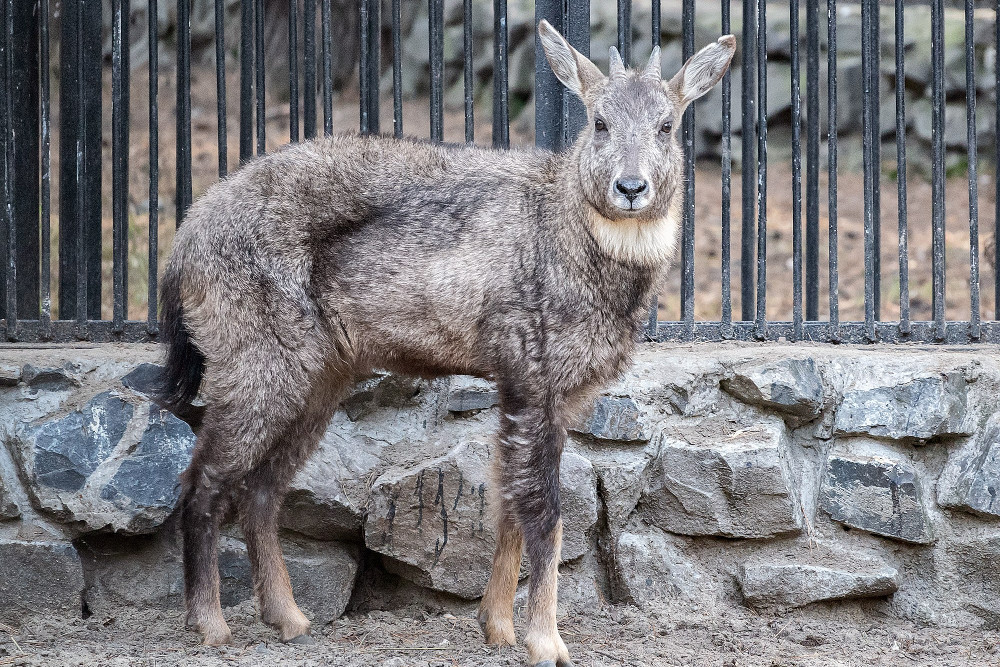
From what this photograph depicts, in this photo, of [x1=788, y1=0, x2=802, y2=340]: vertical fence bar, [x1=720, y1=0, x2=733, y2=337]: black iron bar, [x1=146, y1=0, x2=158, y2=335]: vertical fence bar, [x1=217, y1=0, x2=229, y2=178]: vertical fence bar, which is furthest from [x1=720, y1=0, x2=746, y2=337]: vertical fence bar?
[x1=146, y1=0, x2=158, y2=335]: vertical fence bar

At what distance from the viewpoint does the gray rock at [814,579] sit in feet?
14.4

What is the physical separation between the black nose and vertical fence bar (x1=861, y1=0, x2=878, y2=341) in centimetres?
141

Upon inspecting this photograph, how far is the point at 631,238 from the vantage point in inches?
160

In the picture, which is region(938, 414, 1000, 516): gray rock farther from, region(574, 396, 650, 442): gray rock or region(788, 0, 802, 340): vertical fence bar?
region(574, 396, 650, 442): gray rock

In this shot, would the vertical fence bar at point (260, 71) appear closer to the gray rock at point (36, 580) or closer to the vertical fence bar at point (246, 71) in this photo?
the vertical fence bar at point (246, 71)

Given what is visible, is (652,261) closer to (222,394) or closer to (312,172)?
(312,172)

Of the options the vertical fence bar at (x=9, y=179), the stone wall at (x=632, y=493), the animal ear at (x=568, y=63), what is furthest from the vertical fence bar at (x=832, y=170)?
the vertical fence bar at (x=9, y=179)

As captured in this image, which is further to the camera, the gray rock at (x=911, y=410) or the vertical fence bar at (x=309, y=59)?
the vertical fence bar at (x=309, y=59)

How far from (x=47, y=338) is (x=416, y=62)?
7949 mm

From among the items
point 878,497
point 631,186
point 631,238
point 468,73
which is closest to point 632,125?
point 631,186

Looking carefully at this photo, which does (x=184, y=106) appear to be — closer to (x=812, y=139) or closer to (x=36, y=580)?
(x=36, y=580)

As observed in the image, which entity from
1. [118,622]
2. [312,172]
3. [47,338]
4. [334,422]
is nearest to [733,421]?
[334,422]

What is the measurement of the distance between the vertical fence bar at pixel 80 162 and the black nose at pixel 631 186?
2406mm

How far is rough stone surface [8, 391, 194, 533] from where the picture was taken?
4.42 meters
